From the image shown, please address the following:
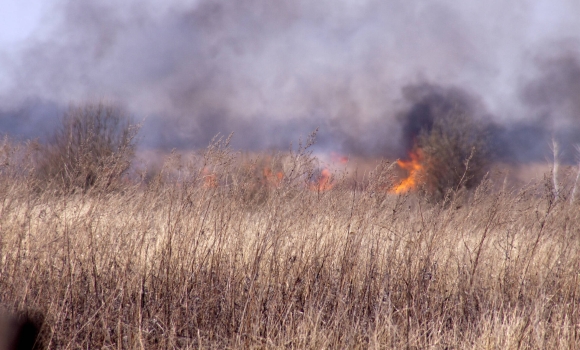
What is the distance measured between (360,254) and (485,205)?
1833mm

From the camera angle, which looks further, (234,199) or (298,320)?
(234,199)

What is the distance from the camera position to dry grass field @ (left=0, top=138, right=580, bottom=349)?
109 inches

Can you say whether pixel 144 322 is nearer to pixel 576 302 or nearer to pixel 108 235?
pixel 108 235

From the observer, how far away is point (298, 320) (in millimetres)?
2879

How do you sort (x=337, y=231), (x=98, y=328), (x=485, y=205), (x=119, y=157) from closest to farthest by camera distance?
1. (x=98, y=328)
2. (x=119, y=157)
3. (x=337, y=231)
4. (x=485, y=205)

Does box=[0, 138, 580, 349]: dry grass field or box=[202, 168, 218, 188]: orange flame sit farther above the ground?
box=[202, 168, 218, 188]: orange flame

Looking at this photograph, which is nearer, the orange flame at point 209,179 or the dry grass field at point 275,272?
the dry grass field at point 275,272

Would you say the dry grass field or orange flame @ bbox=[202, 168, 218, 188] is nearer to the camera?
the dry grass field

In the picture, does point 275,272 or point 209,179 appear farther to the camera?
point 209,179

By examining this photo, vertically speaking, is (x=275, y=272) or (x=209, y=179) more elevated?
(x=209, y=179)

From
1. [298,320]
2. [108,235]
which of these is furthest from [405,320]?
[108,235]

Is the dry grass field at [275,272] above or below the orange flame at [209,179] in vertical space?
below

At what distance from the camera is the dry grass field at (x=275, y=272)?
9.07 ft

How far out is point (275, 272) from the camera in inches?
131
